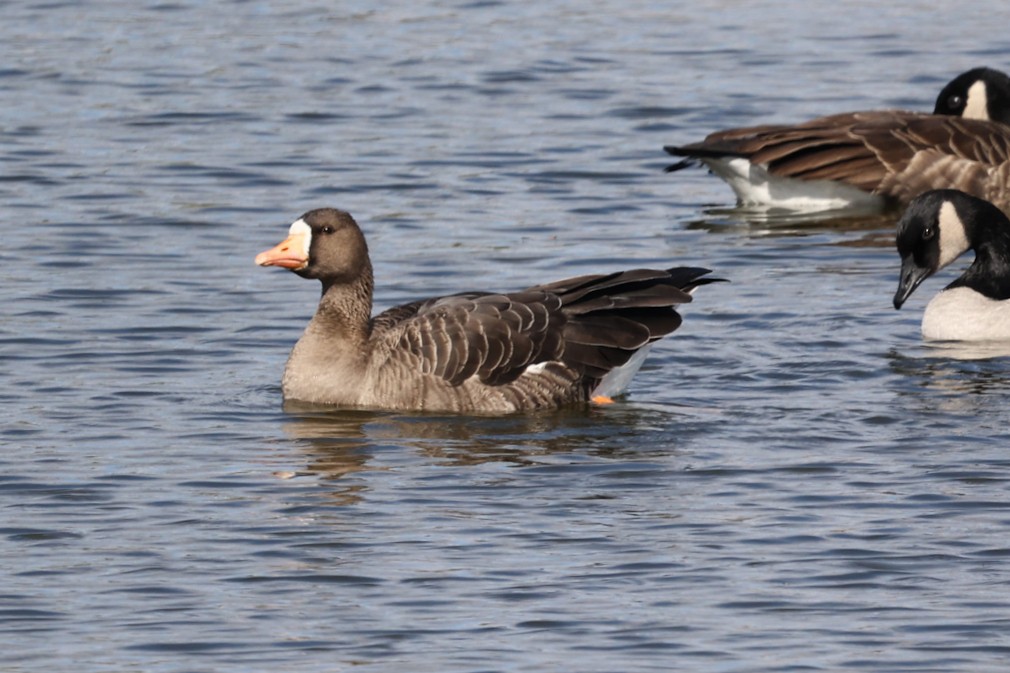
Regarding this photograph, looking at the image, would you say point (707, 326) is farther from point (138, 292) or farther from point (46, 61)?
point (46, 61)

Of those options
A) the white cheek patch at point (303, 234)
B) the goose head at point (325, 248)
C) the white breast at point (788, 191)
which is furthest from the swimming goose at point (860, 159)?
the white cheek patch at point (303, 234)

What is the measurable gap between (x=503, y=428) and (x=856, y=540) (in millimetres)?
2891

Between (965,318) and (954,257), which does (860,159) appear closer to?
(954,257)

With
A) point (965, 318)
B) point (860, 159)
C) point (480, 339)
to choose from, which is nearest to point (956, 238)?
point (965, 318)

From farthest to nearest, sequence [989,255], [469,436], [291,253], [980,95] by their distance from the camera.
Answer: [980,95], [989,255], [291,253], [469,436]

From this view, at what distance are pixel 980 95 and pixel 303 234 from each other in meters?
8.24

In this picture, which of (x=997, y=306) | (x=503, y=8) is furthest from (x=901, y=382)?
(x=503, y=8)

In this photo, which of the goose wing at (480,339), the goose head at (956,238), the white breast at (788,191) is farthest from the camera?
the white breast at (788,191)

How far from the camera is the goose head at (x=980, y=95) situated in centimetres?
1847

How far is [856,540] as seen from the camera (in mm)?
9445

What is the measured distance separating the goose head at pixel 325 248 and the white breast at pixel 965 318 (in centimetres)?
381

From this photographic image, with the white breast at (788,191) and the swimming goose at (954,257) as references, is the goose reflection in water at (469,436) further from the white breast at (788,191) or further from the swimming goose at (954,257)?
the white breast at (788,191)

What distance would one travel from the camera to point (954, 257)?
14734mm

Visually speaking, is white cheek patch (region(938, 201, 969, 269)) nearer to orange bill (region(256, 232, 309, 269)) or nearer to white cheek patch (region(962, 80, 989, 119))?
white cheek patch (region(962, 80, 989, 119))
